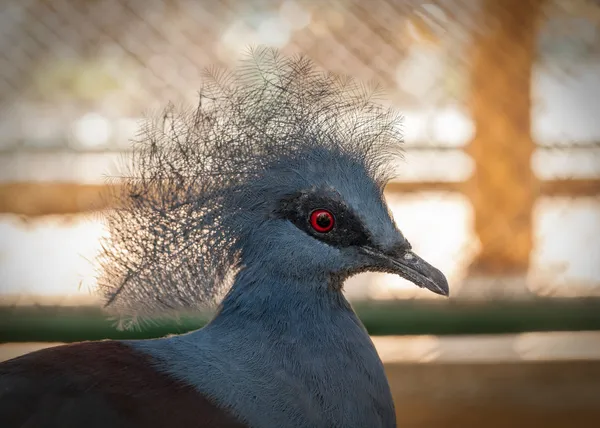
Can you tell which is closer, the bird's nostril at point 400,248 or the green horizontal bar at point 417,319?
the bird's nostril at point 400,248

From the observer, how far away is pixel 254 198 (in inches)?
49.5

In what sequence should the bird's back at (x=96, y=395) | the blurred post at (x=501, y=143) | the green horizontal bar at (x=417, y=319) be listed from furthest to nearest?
the blurred post at (x=501, y=143), the green horizontal bar at (x=417, y=319), the bird's back at (x=96, y=395)

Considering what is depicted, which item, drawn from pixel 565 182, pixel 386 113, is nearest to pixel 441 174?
pixel 565 182

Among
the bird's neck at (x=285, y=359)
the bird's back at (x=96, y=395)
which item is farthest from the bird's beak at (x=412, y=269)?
the bird's back at (x=96, y=395)

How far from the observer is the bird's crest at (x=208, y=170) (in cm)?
126

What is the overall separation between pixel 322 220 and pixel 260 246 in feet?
0.37

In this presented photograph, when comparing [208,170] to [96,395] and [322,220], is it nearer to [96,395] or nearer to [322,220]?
[322,220]

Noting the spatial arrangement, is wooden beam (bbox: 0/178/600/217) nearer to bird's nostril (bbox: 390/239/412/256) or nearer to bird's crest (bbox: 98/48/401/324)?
bird's crest (bbox: 98/48/401/324)

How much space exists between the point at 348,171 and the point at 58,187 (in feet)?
4.10

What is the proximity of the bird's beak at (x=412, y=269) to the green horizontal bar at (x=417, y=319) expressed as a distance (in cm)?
75

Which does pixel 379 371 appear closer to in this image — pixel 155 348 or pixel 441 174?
pixel 155 348

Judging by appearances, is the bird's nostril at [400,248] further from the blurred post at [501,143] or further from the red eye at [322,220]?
the blurred post at [501,143]

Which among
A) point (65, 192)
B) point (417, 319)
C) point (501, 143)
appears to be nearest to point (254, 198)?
point (417, 319)

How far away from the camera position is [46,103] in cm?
229
